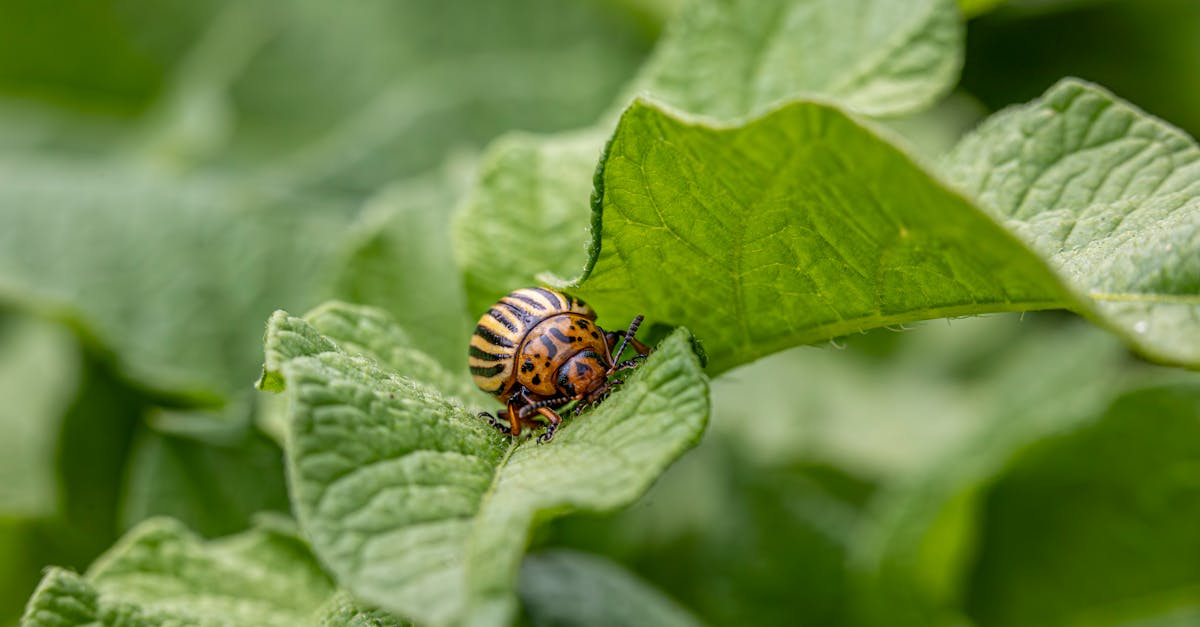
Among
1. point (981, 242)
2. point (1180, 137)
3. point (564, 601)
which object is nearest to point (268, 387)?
point (564, 601)

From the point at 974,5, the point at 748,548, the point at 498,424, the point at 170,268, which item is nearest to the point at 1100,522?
the point at 748,548

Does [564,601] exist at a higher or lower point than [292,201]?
lower

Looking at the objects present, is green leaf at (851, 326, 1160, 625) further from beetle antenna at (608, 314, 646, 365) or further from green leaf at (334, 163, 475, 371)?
green leaf at (334, 163, 475, 371)

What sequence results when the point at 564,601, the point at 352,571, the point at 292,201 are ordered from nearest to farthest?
1. the point at 352,571
2. the point at 564,601
3. the point at 292,201

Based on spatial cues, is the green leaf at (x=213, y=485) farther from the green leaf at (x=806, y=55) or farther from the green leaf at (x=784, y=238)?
the green leaf at (x=806, y=55)

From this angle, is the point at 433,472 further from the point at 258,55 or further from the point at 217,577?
the point at 258,55

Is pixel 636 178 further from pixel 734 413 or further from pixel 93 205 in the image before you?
pixel 93 205
